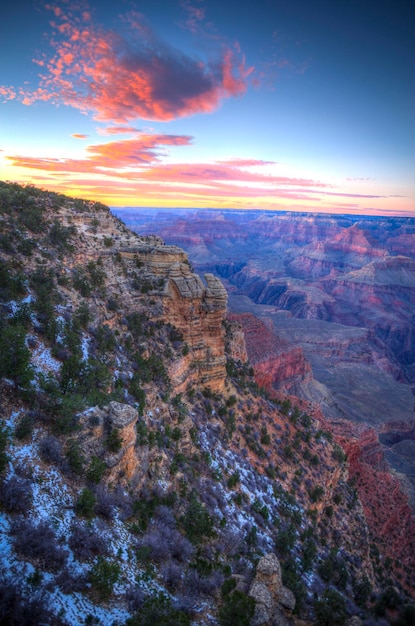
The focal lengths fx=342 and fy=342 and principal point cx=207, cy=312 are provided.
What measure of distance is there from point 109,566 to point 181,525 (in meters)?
5.30

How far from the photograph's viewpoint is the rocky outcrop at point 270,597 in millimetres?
10234

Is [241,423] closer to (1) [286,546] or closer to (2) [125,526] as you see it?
(1) [286,546]

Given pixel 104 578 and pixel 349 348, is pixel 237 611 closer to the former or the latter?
pixel 104 578

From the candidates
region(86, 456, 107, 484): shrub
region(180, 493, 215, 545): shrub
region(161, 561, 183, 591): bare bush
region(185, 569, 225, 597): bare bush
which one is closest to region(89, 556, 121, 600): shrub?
region(161, 561, 183, 591): bare bush

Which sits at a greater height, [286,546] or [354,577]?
[286,546]

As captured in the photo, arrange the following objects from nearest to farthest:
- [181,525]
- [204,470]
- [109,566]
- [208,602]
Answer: [109,566]
[208,602]
[181,525]
[204,470]

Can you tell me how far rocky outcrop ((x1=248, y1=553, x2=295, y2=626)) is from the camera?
10234 millimetres

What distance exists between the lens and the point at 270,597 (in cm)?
1107

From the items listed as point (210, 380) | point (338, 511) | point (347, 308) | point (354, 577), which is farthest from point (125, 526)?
point (347, 308)

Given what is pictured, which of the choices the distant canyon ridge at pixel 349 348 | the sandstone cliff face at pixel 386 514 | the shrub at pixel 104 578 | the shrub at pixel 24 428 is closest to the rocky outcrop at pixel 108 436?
the shrub at pixel 24 428

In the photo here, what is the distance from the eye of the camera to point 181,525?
13656 mm

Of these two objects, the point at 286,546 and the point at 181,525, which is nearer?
the point at 181,525

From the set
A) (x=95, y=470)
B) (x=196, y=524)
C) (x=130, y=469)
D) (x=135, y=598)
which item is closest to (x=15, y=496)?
(x=95, y=470)

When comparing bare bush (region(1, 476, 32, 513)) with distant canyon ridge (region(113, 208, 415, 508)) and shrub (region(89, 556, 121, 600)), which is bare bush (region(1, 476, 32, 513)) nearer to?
shrub (region(89, 556, 121, 600))
